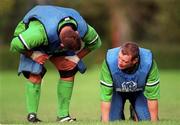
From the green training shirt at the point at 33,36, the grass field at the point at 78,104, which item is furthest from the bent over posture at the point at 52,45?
the grass field at the point at 78,104

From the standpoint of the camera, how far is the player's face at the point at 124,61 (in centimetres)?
1118

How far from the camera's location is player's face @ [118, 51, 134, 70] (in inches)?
440

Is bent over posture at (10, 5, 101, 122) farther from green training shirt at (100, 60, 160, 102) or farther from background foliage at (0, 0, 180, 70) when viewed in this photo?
background foliage at (0, 0, 180, 70)

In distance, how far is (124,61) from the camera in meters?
11.2

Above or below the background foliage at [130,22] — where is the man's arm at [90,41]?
below

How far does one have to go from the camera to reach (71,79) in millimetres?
12539

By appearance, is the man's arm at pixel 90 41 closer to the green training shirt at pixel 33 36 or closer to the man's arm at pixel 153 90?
the green training shirt at pixel 33 36

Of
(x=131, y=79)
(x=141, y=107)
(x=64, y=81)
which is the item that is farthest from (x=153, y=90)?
(x=64, y=81)

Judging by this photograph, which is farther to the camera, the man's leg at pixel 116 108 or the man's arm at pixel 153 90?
the man's leg at pixel 116 108

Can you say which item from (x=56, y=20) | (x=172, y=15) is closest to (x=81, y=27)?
(x=56, y=20)

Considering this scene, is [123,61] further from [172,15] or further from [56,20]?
[172,15]

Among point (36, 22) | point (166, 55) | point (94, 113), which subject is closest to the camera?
point (36, 22)

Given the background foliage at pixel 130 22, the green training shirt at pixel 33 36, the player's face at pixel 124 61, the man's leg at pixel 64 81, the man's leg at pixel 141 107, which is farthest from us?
the background foliage at pixel 130 22

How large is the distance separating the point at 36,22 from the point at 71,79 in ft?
3.64
